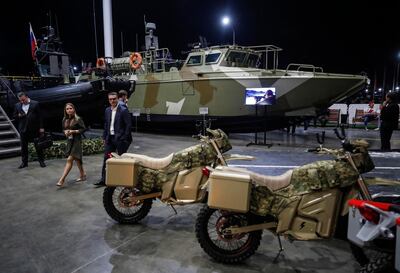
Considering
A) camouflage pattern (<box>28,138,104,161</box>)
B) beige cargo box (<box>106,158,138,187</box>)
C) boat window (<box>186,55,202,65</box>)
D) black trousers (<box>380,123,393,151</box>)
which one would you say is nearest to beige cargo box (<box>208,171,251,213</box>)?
beige cargo box (<box>106,158,138,187</box>)

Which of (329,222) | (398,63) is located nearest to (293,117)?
(329,222)

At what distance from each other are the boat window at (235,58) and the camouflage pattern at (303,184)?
822cm

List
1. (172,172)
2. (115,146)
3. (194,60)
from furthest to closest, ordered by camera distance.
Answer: (194,60), (115,146), (172,172)

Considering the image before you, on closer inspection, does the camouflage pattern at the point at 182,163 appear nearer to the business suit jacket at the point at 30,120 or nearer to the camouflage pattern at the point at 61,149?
the business suit jacket at the point at 30,120

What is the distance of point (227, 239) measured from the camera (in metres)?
2.92

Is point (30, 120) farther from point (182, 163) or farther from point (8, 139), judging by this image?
point (182, 163)

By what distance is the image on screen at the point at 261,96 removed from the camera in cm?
897

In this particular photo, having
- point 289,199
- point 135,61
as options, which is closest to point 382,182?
point 289,199

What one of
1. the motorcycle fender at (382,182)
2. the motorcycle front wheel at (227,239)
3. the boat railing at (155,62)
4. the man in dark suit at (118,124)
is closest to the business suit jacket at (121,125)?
the man in dark suit at (118,124)

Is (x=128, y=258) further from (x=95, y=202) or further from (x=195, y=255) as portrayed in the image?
(x=95, y=202)

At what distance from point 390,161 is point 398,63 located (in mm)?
18542

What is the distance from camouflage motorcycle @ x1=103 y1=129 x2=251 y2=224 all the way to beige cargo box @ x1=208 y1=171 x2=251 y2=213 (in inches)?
30.3

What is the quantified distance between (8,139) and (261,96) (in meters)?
6.49

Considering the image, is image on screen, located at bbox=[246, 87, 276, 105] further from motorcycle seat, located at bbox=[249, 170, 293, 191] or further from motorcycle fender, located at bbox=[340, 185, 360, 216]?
motorcycle fender, located at bbox=[340, 185, 360, 216]
